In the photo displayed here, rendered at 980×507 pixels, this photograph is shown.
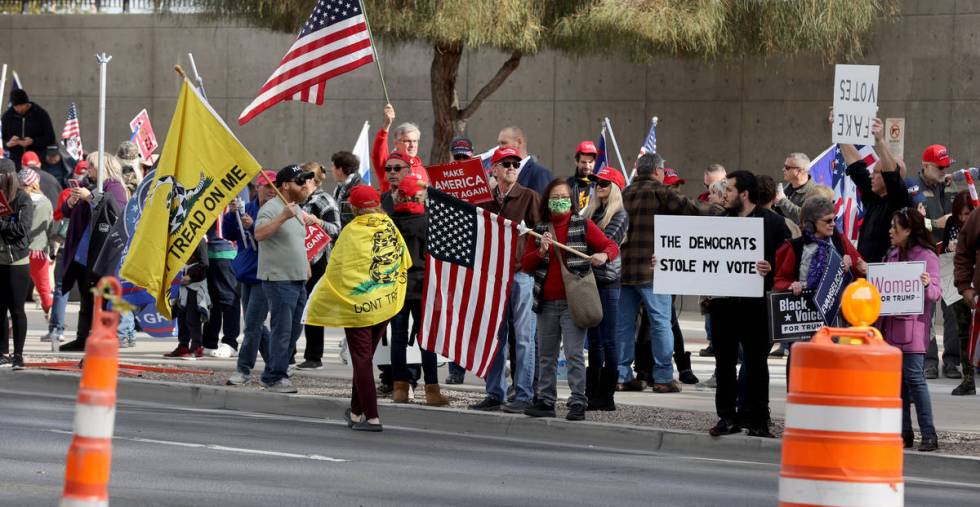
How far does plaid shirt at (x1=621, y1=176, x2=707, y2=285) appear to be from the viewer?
14.7 m

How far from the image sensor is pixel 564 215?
1320 cm

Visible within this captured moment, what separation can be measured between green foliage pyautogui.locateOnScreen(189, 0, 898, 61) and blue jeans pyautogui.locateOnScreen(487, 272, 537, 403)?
27.5ft

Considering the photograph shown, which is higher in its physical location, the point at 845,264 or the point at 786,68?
the point at 786,68

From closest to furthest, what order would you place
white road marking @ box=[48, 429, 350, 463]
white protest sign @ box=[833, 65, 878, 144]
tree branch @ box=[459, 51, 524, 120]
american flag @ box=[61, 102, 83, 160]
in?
white road marking @ box=[48, 429, 350, 463]
white protest sign @ box=[833, 65, 878, 144]
tree branch @ box=[459, 51, 524, 120]
american flag @ box=[61, 102, 83, 160]

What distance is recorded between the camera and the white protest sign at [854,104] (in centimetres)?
1283

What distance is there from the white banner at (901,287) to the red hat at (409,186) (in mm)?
3665

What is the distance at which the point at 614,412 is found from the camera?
13.6 meters

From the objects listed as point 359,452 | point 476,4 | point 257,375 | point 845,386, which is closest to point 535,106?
point 476,4

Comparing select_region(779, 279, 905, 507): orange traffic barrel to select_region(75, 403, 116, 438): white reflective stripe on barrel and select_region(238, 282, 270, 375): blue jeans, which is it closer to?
select_region(75, 403, 116, 438): white reflective stripe on barrel

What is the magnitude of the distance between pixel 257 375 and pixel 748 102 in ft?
39.1

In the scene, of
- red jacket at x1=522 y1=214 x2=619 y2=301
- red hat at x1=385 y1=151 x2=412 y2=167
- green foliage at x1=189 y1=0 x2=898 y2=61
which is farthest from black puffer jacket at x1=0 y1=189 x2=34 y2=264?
green foliage at x1=189 y1=0 x2=898 y2=61

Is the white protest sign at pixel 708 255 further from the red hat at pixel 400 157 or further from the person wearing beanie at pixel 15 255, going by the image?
the person wearing beanie at pixel 15 255

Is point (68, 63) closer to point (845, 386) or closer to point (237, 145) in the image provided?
Result: point (237, 145)

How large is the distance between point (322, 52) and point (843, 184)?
21.0 ft
